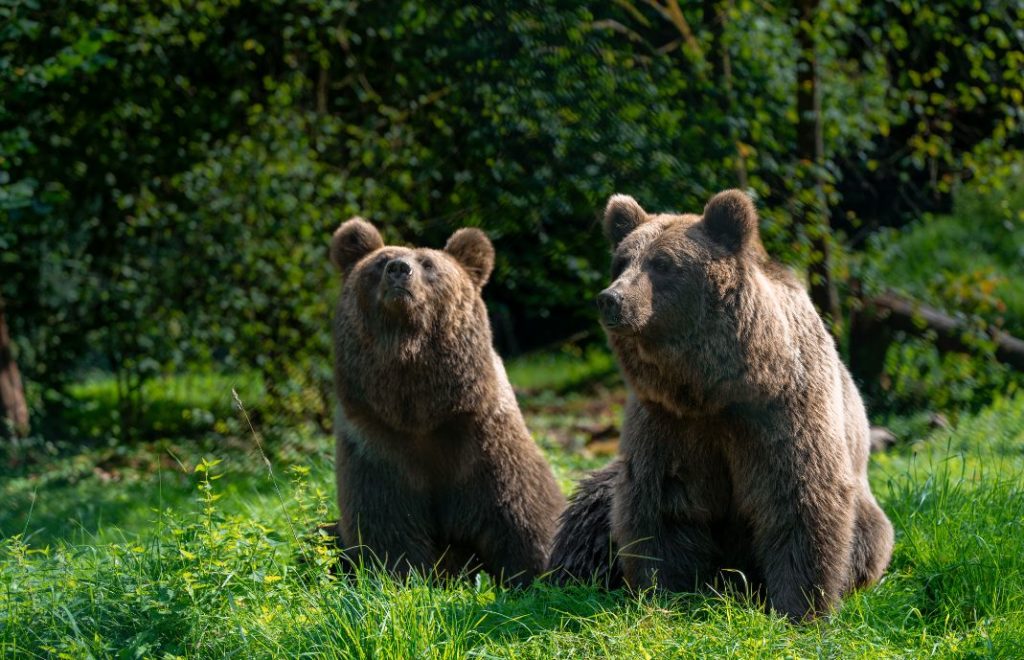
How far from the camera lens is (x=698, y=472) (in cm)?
440

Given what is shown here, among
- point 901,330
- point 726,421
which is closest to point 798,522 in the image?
point 726,421

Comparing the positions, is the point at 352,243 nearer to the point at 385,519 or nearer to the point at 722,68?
the point at 385,519

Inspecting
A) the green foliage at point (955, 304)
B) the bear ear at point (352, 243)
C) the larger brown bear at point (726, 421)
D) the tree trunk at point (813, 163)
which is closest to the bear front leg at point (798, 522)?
the larger brown bear at point (726, 421)

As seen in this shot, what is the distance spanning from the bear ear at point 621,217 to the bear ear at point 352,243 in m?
1.26

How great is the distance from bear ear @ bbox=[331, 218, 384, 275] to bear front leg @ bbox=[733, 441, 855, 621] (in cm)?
200

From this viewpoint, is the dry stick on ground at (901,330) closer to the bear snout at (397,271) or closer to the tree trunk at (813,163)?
the tree trunk at (813,163)

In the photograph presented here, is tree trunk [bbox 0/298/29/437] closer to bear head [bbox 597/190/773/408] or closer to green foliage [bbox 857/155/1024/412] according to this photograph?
green foliage [bbox 857/155/1024/412]

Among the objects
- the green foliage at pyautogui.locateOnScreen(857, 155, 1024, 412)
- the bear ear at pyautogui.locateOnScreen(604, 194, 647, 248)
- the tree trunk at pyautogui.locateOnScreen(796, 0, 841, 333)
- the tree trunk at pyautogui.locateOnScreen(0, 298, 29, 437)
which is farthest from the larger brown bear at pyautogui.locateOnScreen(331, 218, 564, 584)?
the tree trunk at pyautogui.locateOnScreen(0, 298, 29, 437)

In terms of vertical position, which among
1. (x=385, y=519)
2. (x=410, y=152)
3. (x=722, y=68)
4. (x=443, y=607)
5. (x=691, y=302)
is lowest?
(x=443, y=607)

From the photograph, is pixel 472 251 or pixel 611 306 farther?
pixel 472 251

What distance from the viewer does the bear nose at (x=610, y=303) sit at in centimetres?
398

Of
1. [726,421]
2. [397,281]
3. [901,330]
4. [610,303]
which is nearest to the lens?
[610,303]

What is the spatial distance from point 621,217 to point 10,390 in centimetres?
717

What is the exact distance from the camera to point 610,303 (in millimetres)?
3982
